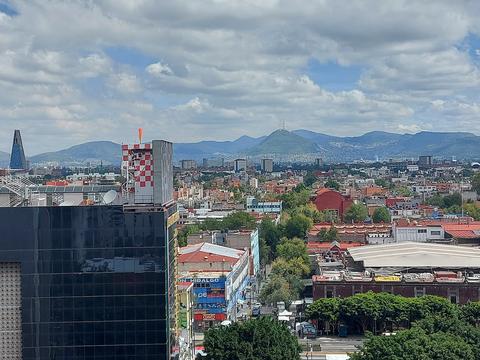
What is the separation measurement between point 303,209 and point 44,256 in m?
82.5

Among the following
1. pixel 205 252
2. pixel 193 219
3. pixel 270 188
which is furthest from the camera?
pixel 270 188

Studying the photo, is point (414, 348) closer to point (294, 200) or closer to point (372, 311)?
point (372, 311)

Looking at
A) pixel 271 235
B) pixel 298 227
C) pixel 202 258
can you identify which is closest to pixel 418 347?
pixel 202 258

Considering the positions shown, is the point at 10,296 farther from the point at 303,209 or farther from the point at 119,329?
the point at 303,209

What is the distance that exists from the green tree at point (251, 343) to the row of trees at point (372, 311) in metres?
14.2

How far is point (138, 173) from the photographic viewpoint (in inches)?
1217

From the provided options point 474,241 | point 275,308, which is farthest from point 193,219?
point 275,308

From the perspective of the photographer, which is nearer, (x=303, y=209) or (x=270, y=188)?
(x=303, y=209)

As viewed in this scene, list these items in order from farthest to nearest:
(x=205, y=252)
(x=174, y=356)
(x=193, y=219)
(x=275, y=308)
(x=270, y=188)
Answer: (x=270, y=188) → (x=193, y=219) → (x=205, y=252) → (x=275, y=308) → (x=174, y=356)

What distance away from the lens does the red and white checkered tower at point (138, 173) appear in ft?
101

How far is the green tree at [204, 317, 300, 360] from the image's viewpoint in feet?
111

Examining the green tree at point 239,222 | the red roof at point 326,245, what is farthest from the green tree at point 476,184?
the red roof at point 326,245

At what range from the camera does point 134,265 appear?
1185 inches

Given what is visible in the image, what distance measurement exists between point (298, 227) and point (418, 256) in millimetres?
31696
